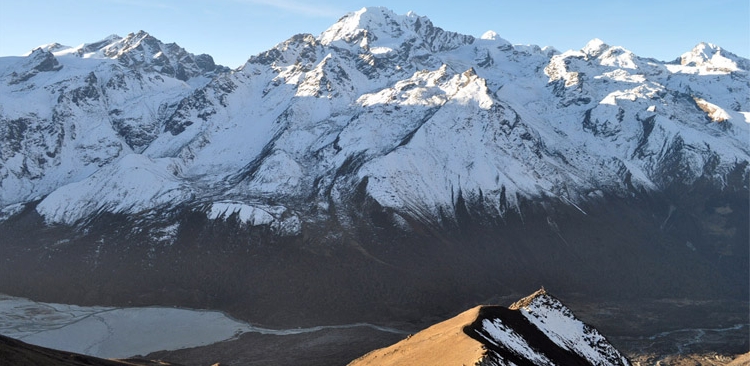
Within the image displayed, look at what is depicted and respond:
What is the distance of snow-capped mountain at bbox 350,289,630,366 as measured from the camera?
63.8 meters

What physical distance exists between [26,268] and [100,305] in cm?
3740

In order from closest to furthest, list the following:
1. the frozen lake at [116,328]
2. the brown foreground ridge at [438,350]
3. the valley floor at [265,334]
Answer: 1. the brown foreground ridge at [438,350]
2. the valley floor at [265,334]
3. the frozen lake at [116,328]

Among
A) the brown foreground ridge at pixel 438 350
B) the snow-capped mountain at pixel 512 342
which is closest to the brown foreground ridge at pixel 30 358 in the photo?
the brown foreground ridge at pixel 438 350

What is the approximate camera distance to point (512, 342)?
7012cm

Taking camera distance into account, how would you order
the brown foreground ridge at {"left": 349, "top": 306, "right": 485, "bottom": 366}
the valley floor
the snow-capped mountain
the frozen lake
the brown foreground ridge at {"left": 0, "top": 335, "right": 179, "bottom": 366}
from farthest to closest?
the frozen lake < the valley floor < the brown foreground ridge at {"left": 0, "top": 335, "right": 179, "bottom": 366} < the snow-capped mountain < the brown foreground ridge at {"left": 349, "top": 306, "right": 485, "bottom": 366}

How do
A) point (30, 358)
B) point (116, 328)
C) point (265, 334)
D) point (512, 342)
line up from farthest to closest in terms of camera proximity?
1. point (116, 328)
2. point (265, 334)
3. point (512, 342)
4. point (30, 358)

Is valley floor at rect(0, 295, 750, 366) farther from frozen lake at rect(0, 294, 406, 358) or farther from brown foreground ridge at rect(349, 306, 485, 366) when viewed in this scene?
brown foreground ridge at rect(349, 306, 485, 366)

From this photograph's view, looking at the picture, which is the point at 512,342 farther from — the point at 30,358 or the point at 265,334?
the point at 265,334

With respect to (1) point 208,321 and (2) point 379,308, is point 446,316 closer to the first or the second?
(2) point 379,308

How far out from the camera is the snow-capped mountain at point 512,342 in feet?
209

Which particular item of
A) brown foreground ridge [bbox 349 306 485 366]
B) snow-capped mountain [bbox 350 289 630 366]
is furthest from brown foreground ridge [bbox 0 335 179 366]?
snow-capped mountain [bbox 350 289 630 366]

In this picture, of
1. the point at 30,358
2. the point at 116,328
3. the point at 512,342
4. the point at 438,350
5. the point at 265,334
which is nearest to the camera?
the point at 438,350

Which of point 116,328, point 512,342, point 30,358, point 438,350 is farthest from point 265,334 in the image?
point 512,342

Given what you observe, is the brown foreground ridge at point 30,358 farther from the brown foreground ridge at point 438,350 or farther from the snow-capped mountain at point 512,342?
the snow-capped mountain at point 512,342
